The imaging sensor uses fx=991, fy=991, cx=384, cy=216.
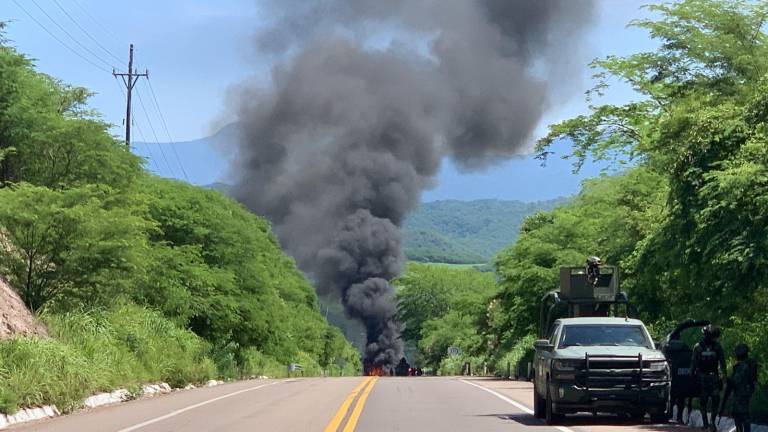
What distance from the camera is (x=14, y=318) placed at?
947 inches

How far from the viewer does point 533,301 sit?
4306 centimetres

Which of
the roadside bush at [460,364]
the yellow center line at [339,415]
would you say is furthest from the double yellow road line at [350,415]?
the roadside bush at [460,364]

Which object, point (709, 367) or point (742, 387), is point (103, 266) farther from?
point (742, 387)

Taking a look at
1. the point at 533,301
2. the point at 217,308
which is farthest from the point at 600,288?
the point at 217,308

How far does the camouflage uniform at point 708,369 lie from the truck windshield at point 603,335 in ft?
7.74

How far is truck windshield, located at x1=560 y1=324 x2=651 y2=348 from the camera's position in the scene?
17.4m

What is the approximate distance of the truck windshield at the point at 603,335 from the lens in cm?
1738

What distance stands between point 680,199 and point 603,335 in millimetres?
3914

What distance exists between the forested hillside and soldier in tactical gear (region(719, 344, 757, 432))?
1140 cm

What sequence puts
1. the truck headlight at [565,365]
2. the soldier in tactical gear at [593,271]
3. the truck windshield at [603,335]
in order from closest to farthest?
the truck headlight at [565,365] → the truck windshield at [603,335] → the soldier in tactical gear at [593,271]

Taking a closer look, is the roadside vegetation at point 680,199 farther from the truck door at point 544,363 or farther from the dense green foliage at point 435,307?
the dense green foliage at point 435,307

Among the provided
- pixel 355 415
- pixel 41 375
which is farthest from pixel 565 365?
pixel 41 375

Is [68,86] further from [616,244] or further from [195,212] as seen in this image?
[616,244]

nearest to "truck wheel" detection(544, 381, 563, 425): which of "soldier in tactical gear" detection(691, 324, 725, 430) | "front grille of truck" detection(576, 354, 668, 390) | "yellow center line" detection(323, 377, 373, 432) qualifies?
"front grille of truck" detection(576, 354, 668, 390)
